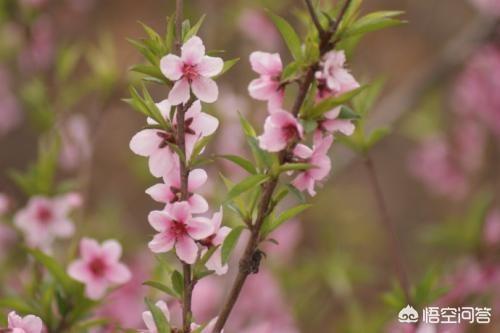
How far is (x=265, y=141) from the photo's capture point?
76cm

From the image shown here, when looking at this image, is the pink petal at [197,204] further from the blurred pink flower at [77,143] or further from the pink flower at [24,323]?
the blurred pink flower at [77,143]

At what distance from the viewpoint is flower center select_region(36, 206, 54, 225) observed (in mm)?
1255

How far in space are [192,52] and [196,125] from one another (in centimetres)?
7

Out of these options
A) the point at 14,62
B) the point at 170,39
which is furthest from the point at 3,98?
the point at 170,39

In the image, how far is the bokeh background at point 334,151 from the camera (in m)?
1.66

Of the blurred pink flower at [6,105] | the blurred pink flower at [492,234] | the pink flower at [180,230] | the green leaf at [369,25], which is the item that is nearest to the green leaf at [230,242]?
the pink flower at [180,230]

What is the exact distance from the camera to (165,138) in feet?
2.61

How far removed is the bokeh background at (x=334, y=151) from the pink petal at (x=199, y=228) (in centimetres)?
7

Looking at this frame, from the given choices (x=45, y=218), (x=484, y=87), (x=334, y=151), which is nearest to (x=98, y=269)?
(x=45, y=218)

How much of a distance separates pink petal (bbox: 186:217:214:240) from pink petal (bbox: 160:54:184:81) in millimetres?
140

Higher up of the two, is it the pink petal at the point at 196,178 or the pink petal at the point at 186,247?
the pink petal at the point at 196,178

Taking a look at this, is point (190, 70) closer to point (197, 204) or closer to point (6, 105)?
point (197, 204)

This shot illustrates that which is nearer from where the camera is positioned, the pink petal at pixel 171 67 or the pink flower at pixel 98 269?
the pink petal at pixel 171 67

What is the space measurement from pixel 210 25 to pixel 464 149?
2.89 feet
